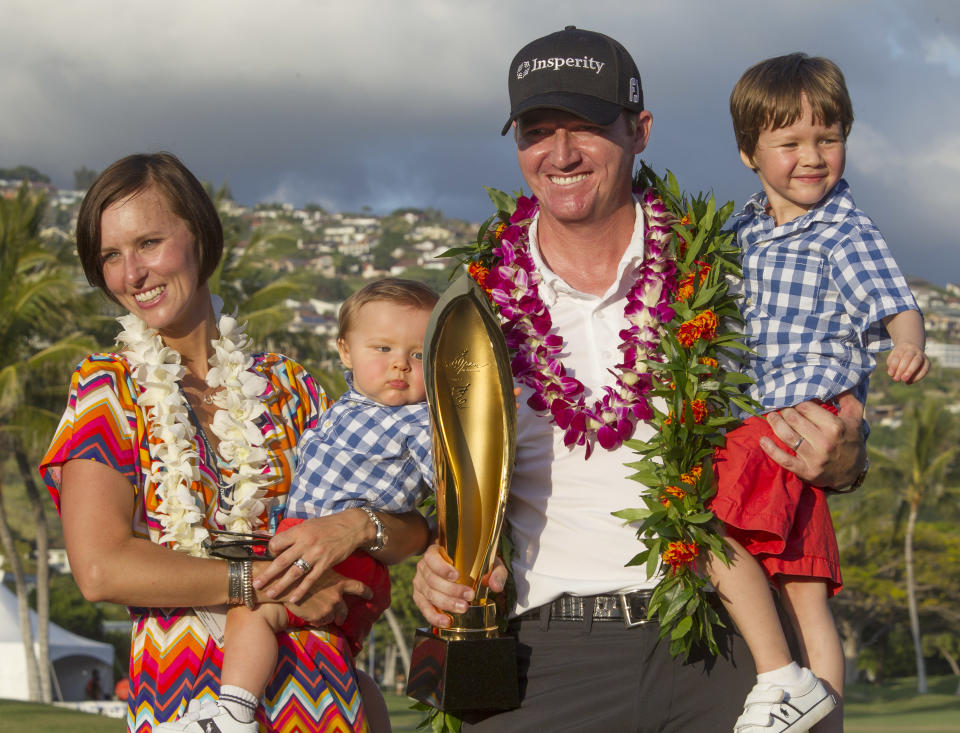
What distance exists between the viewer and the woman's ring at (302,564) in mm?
3180

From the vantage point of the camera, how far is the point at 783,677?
3.07 m

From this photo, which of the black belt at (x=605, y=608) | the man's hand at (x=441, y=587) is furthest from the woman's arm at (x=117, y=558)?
the black belt at (x=605, y=608)

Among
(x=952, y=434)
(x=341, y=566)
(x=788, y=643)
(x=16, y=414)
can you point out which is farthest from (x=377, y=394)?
(x=952, y=434)

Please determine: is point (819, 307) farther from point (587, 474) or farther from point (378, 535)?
point (378, 535)

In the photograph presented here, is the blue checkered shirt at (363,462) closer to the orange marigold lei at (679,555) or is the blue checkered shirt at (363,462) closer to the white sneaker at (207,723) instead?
the white sneaker at (207,723)

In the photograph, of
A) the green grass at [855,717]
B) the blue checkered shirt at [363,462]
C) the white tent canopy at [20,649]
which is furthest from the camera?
the white tent canopy at [20,649]

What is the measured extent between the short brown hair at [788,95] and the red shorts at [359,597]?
6.31 feet

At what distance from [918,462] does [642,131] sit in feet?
132

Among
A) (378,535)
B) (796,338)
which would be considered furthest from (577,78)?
(378,535)

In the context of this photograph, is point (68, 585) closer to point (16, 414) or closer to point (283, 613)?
point (16, 414)

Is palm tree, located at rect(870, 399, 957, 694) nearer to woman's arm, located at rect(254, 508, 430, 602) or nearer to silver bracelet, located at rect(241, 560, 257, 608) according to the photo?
woman's arm, located at rect(254, 508, 430, 602)

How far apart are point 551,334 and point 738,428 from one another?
627mm

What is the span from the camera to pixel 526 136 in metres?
3.44

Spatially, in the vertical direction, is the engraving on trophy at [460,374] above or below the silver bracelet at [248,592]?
above
